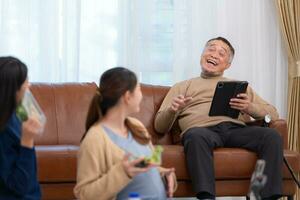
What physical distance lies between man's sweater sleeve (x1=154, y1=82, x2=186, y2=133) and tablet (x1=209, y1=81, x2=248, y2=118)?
0.84 feet

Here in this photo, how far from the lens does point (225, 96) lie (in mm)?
3477

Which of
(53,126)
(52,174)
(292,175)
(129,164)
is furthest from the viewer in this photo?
(53,126)

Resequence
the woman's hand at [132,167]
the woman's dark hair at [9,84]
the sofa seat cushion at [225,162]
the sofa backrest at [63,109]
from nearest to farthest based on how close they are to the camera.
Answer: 1. the woman's hand at [132,167]
2. the woman's dark hair at [9,84]
3. the sofa seat cushion at [225,162]
4. the sofa backrest at [63,109]

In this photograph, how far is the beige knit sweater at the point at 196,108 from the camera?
139 inches

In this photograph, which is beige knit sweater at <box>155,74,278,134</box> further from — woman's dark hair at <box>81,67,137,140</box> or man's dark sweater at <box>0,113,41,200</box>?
man's dark sweater at <box>0,113,41,200</box>

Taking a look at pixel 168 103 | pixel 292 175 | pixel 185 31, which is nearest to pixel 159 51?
pixel 185 31

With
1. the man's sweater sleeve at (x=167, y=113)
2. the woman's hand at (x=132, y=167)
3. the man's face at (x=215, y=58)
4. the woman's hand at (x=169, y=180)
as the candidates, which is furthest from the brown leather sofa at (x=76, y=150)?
the woman's hand at (x=132, y=167)

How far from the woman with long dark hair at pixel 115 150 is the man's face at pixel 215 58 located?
163 cm

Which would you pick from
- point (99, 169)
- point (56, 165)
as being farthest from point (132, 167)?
point (56, 165)

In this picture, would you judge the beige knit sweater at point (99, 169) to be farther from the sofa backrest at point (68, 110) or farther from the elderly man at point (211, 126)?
the sofa backrest at point (68, 110)

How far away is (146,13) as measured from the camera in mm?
4184

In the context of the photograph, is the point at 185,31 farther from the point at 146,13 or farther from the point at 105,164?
the point at 105,164

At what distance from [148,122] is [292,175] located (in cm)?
101

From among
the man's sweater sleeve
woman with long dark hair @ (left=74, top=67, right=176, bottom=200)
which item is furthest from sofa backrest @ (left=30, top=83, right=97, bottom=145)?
woman with long dark hair @ (left=74, top=67, right=176, bottom=200)
